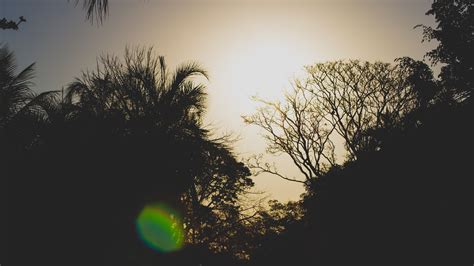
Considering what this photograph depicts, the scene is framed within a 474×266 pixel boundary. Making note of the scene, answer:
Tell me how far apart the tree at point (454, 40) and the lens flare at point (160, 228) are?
952cm

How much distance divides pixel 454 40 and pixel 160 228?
11527 millimetres

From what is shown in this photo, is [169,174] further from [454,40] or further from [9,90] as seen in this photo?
[454,40]

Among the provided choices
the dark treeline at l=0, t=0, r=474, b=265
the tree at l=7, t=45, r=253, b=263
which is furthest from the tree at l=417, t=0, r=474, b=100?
the tree at l=7, t=45, r=253, b=263

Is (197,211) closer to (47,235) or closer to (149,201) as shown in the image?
(149,201)

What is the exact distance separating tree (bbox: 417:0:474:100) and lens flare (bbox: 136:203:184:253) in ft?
31.2

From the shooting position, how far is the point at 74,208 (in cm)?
540

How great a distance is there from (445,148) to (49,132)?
9122 millimetres

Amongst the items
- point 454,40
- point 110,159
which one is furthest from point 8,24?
point 454,40

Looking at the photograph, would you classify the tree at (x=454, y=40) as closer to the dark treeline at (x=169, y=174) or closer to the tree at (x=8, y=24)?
the dark treeline at (x=169, y=174)

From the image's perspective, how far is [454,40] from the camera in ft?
36.0

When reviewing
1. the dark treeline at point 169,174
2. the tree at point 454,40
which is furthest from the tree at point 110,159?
the tree at point 454,40

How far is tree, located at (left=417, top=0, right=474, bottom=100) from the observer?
1038 centimetres

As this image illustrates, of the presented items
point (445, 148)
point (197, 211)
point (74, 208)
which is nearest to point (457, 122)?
point (445, 148)

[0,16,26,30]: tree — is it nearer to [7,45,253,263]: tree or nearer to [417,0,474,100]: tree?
[7,45,253,263]: tree
